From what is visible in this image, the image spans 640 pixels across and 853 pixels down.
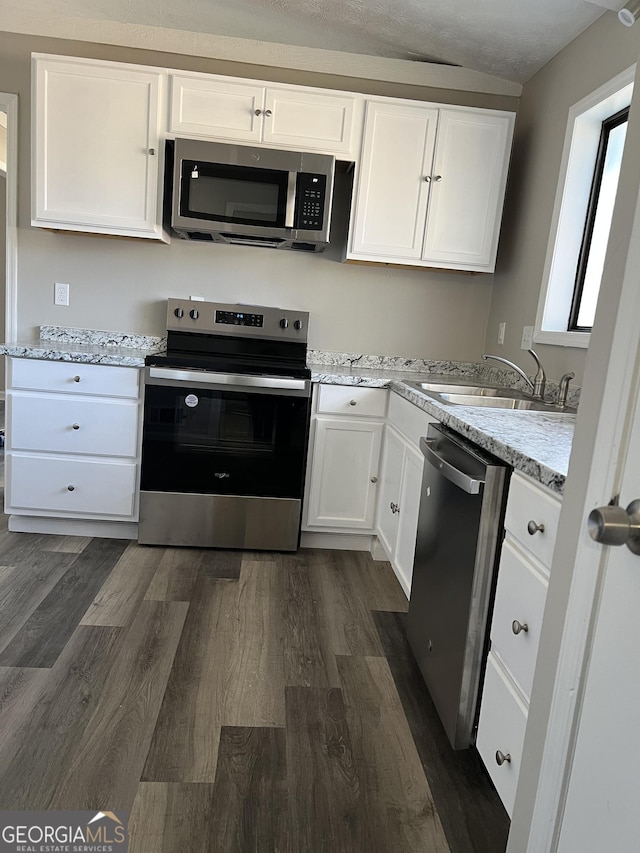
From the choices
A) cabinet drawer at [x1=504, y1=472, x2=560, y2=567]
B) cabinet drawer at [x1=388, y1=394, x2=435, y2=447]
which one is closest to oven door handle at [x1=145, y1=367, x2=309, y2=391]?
cabinet drawer at [x1=388, y1=394, x2=435, y2=447]

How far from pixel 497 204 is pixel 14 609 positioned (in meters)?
2.70

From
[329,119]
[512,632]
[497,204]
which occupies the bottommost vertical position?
[512,632]

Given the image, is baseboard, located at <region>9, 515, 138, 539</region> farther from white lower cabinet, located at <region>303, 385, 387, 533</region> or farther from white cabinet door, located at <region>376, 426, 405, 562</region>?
white cabinet door, located at <region>376, 426, 405, 562</region>

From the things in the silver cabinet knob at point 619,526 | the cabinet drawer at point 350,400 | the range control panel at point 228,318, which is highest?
the range control panel at point 228,318

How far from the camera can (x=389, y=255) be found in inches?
116

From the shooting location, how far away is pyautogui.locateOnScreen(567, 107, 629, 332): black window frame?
2439mm

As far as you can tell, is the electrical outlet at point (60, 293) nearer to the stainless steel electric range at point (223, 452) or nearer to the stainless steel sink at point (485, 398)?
the stainless steel electric range at point (223, 452)

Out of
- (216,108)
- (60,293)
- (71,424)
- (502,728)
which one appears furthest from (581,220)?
(60,293)

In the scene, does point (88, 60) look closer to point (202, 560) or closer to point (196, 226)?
point (196, 226)

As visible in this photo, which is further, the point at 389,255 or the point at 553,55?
the point at 389,255

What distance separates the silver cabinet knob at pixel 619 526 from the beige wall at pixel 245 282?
2684 mm

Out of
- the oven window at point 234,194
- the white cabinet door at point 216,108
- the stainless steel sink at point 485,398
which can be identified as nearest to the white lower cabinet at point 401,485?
the stainless steel sink at point 485,398

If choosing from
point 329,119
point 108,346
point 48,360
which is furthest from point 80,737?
point 329,119

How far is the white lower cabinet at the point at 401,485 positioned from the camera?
223cm
